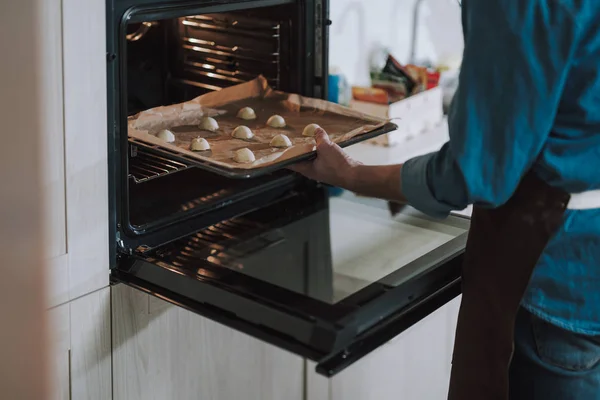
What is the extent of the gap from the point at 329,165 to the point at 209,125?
0.33m

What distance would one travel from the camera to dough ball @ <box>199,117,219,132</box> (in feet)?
5.37

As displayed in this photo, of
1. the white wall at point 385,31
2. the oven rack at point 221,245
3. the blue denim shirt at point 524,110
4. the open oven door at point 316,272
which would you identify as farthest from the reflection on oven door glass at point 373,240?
the white wall at point 385,31

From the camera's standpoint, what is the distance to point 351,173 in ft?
4.38

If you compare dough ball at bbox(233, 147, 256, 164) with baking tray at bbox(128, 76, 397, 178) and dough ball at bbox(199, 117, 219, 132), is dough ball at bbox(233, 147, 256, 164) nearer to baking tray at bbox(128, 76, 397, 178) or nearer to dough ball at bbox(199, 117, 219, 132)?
baking tray at bbox(128, 76, 397, 178)

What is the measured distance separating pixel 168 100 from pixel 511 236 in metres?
0.86

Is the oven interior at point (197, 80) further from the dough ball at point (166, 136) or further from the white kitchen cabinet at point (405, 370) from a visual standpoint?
the white kitchen cabinet at point (405, 370)

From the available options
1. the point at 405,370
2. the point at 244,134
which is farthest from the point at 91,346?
the point at 405,370

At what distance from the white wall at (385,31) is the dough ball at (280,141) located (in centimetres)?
99

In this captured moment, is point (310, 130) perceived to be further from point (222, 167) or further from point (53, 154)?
point (53, 154)

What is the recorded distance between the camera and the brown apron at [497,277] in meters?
1.22

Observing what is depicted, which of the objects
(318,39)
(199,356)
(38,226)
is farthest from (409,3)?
(38,226)

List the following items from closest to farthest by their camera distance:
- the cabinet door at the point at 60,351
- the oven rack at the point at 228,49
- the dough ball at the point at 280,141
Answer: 1. the cabinet door at the point at 60,351
2. the dough ball at the point at 280,141
3. the oven rack at the point at 228,49

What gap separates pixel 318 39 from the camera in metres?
1.74

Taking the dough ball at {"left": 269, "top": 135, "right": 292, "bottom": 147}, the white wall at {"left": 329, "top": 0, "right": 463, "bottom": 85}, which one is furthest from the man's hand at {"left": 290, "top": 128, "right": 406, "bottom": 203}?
the white wall at {"left": 329, "top": 0, "right": 463, "bottom": 85}
